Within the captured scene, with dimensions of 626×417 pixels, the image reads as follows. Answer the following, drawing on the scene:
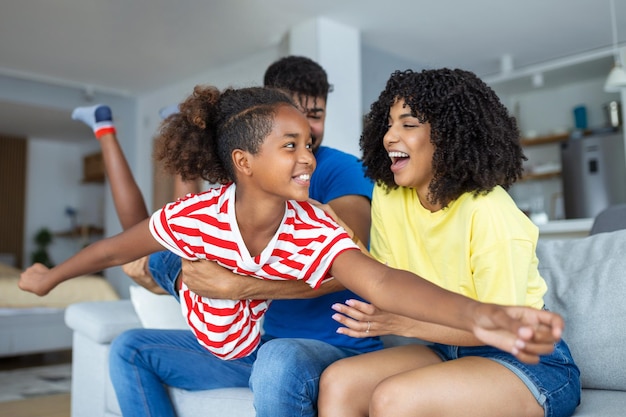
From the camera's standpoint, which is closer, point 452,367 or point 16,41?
point 452,367

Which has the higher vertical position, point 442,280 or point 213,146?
point 213,146

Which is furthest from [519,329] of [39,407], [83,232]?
[83,232]

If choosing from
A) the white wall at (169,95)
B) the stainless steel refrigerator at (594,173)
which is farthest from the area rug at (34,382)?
the stainless steel refrigerator at (594,173)

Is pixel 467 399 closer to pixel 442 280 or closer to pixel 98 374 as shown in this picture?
pixel 442 280

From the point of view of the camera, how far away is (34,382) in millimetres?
3883

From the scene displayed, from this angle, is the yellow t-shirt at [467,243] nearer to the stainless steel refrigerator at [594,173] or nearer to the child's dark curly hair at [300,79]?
the child's dark curly hair at [300,79]

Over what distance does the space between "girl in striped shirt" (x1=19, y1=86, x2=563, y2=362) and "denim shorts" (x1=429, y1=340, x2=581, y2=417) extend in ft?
1.05

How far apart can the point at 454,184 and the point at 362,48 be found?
4462 millimetres

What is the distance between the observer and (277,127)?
1.31 metres

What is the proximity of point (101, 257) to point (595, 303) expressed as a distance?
1301 millimetres

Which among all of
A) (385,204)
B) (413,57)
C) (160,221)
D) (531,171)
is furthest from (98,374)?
(531,171)

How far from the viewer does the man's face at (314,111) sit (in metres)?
1.83

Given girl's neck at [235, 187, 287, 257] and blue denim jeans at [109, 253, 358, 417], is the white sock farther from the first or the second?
girl's neck at [235, 187, 287, 257]

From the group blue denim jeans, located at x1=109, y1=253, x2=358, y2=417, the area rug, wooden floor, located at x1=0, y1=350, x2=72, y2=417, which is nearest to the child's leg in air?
blue denim jeans, located at x1=109, y1=253, x2=358, y2=417
